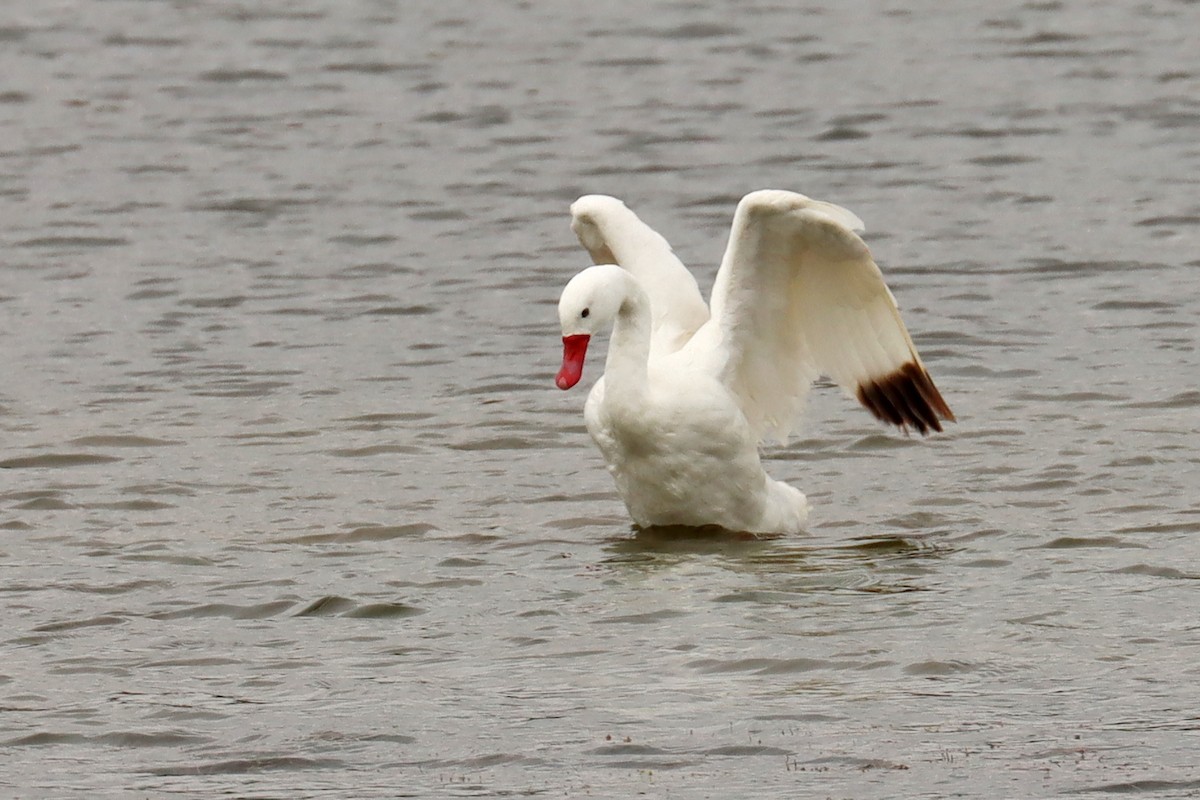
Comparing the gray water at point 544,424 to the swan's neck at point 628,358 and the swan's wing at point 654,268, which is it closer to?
the swan's neck at point 628,358

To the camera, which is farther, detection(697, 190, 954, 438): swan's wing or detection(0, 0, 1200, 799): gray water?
detection(697, 190, 954, 438): swan's wing

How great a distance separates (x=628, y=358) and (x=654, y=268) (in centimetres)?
109

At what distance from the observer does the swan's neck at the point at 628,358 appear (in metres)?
10.0

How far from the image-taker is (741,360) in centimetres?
1052

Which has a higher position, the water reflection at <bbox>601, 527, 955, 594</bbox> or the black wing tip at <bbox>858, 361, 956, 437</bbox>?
the black wing tip at <bbox>858, 361, 956, 437</bbox>

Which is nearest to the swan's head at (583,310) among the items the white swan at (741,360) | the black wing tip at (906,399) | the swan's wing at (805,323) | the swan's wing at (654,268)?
the white swan at (741,360)

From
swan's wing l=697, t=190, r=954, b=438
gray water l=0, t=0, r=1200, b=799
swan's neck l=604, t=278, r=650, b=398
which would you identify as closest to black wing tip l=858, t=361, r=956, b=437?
swan's wing l=697, t=190, r=954, b=438

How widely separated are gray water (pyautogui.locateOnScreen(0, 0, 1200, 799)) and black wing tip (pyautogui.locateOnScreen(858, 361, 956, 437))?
40 cm

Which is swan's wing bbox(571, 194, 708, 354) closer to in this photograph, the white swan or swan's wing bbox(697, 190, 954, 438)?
the white swan

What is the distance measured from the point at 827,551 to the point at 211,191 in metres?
9.04

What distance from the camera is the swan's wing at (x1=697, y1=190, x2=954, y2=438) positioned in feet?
32.4

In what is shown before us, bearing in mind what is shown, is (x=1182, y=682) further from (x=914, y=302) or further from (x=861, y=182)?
(x=861, y=182)

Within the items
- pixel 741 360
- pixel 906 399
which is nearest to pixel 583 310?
pixel 741 360

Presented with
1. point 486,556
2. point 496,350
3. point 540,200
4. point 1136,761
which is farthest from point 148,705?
point 540,200
